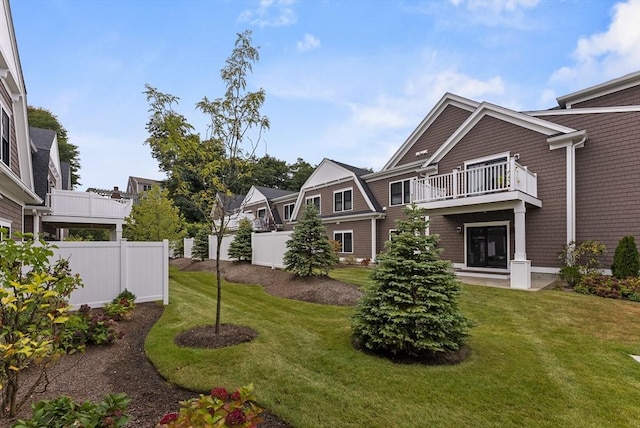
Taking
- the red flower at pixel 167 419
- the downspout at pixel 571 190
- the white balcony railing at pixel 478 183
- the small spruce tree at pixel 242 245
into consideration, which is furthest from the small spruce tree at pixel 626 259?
the small spruce tree at pixel 242 245

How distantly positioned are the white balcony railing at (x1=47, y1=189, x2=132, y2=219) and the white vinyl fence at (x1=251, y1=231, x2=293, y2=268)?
6240 mm

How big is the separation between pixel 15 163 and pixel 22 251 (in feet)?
27.7

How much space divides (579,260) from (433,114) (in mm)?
9550

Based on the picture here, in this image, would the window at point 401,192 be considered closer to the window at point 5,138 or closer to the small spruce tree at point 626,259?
the small spruce tree at point 626,259

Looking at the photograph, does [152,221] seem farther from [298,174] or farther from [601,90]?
[298,174]

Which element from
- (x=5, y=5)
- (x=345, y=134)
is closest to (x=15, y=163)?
(x=5, y=5)

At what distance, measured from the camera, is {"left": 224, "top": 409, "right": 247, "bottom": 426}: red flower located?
84.6 inches

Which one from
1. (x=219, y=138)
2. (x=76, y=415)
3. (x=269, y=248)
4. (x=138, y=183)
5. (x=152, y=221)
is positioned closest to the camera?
(x=76, y=415)

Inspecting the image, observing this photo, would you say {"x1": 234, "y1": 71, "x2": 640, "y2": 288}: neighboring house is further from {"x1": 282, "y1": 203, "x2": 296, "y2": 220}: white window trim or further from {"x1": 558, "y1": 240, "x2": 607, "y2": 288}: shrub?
{"x1": 282, "y1": 203, "x2": 296, "y2": 220}: white window trim

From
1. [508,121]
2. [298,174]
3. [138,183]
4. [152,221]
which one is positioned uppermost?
[298,174]

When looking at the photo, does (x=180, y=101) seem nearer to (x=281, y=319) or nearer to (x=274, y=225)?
(x=281, y=319)

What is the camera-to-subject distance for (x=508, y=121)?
472 inches

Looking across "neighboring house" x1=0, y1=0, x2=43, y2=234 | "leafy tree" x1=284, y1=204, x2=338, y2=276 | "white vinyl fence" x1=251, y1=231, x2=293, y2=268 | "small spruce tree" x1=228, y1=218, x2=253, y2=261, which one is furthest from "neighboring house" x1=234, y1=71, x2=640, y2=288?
"neighboring house" x1=0, y1=0, x2=43, y2=234

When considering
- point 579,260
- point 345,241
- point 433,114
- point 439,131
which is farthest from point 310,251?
Result: point 433,114
